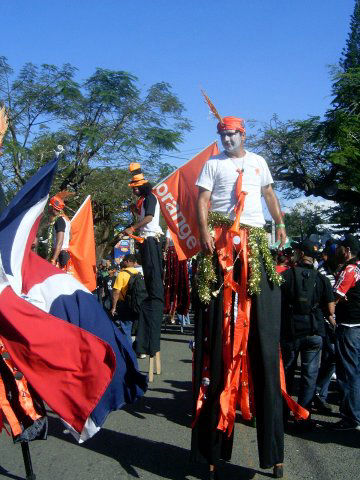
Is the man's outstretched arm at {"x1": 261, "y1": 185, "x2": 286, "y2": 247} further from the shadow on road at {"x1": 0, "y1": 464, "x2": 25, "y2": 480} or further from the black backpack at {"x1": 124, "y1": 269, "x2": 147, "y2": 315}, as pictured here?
the black backpack at {"x1": 124, "y1": 269, "x2": 147, "y2": 315}

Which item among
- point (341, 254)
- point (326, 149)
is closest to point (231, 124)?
point (341, 254)

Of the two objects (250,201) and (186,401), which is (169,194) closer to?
(186,401)

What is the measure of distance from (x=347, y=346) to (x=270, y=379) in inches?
76.5

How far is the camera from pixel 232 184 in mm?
4148

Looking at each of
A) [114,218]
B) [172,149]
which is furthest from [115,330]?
[114,218]

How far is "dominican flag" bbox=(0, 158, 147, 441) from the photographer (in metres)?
3.47

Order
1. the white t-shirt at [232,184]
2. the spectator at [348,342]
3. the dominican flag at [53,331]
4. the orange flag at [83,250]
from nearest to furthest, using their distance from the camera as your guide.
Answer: the dominican flag at [53,331] < the white t-shirt at [232,184] < the spectator at [348,342] < the orange flag at [83,250]

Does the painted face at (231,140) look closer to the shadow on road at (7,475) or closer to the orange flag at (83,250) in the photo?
the shadow on road at (7,475)

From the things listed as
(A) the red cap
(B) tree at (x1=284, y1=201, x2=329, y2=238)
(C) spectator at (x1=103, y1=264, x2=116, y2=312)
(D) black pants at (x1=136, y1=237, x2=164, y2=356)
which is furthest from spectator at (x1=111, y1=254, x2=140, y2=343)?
(B) tree at (x1=284, y1=201, x2=329, y2=238)

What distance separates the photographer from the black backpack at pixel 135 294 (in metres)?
8.92

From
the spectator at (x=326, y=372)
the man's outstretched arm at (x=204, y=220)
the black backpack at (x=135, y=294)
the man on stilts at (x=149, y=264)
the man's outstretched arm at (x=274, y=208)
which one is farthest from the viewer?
the black backpack at (x=135, y=294)

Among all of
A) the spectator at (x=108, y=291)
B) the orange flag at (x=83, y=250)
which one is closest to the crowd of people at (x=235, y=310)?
the orange flag at (x=83, y=250)

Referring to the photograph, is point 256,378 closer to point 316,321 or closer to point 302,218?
point 316,321

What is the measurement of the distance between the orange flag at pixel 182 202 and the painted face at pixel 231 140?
2.92m
